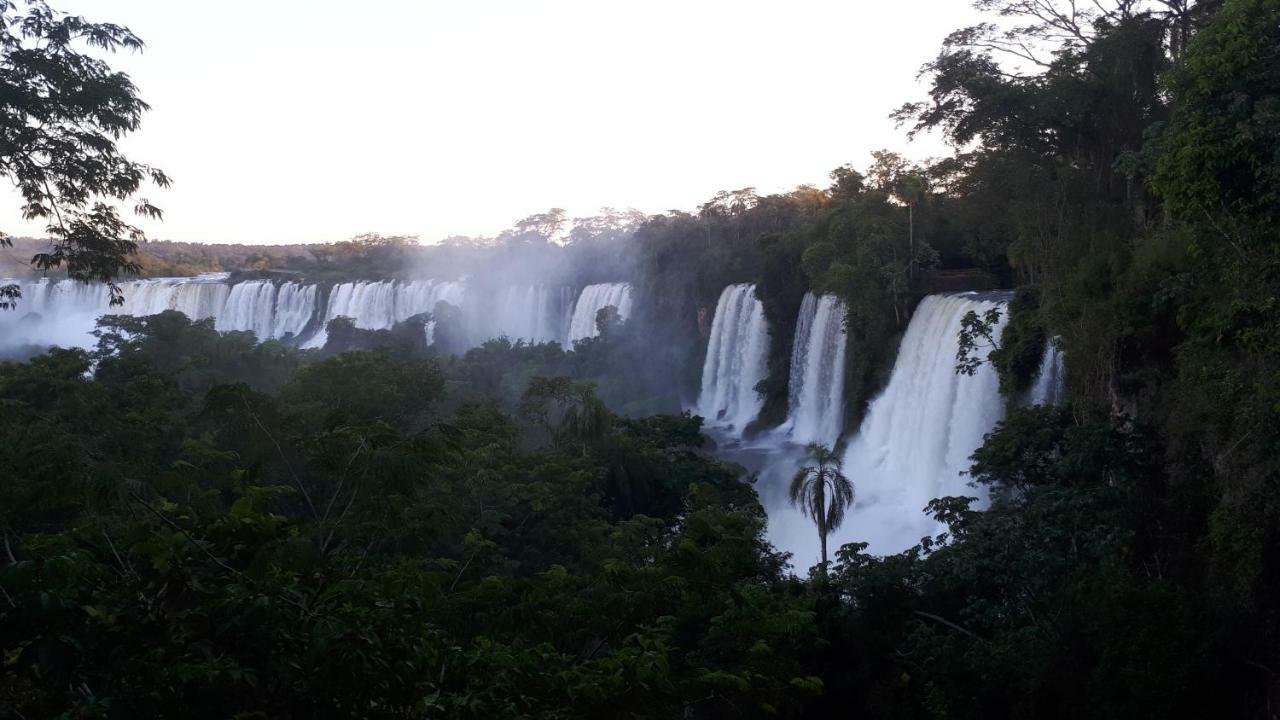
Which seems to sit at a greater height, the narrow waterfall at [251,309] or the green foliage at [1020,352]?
the green foliage at [1020,352]

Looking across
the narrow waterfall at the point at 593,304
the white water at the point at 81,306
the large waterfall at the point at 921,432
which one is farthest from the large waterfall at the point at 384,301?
the large waterfall at the point at 921,432

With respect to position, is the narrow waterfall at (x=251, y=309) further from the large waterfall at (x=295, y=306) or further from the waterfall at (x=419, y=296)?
the waterfall at (x=419, y=296)

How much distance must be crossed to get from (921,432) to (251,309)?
4423 centimetres

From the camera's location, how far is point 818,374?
2988 cm

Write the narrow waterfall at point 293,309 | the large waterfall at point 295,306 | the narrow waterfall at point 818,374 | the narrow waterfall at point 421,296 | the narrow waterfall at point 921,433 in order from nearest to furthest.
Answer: the narrow waterfall at point 921,433 → the narrow waterfall at point 818,374 → the large waterfall at point 295,306 → the narrow waterfall at point 421,296 → the narrow waterfall at point 293,309

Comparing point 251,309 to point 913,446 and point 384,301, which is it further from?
point 913,446

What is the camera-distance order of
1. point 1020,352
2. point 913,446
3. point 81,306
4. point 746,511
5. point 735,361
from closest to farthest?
point 746,511, point 1020,352, point 913,446, point 735,361, point 81,306

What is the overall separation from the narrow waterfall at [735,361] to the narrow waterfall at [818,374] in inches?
106

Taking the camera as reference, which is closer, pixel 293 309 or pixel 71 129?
pixel 71 129

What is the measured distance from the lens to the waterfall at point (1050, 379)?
1720cm

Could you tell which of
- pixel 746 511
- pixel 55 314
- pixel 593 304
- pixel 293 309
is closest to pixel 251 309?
pixel 293 309

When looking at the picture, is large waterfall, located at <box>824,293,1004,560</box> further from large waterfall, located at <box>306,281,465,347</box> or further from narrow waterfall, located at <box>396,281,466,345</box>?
large waterfall, located at <box>306,281,465,347</box>

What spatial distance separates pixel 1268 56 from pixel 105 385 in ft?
62.1

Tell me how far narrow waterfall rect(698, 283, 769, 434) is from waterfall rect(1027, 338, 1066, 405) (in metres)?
15.9
